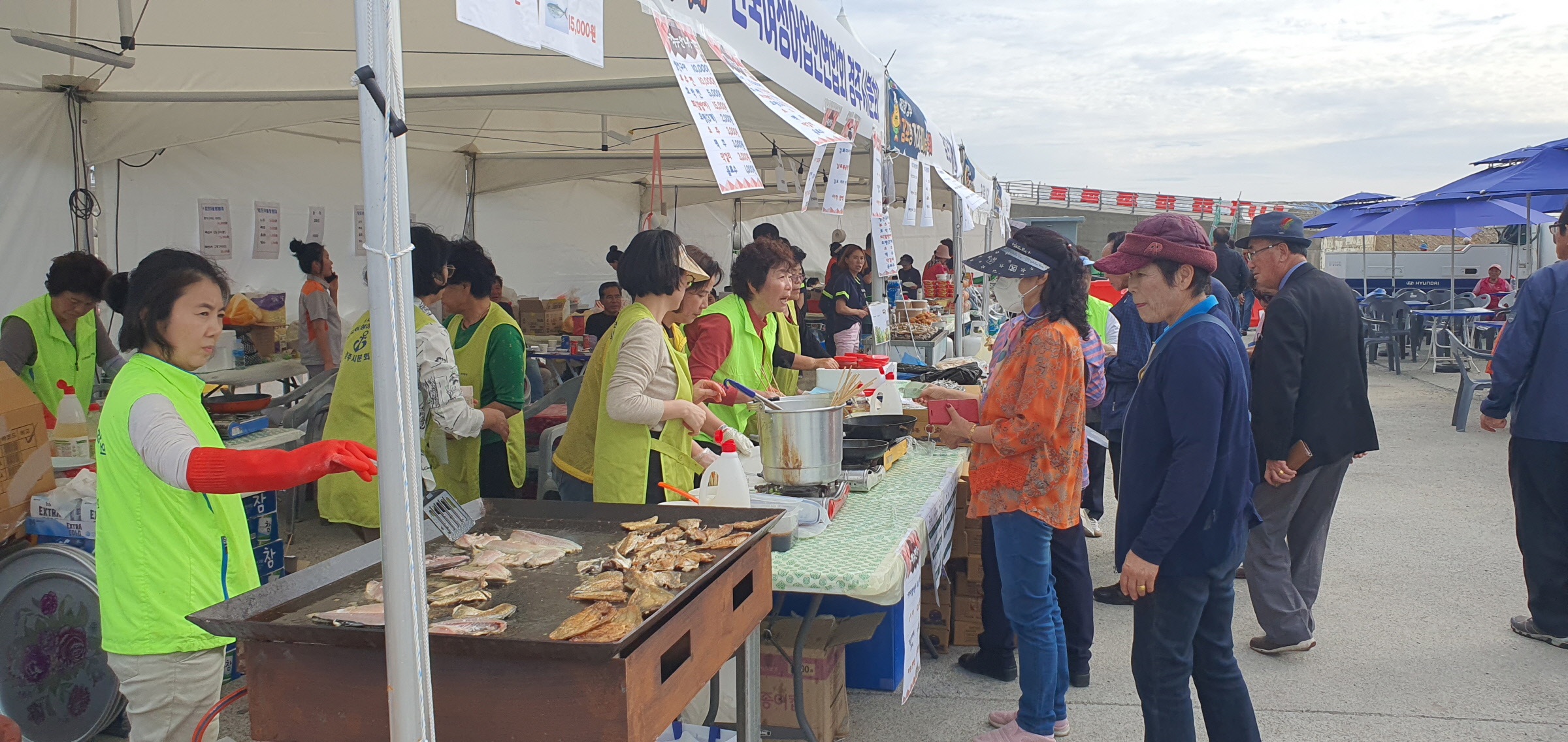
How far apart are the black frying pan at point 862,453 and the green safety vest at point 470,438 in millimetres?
1403

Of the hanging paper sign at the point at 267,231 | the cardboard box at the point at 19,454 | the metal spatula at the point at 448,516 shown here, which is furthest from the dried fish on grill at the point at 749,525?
the hanging paper sign at the point at 267,231

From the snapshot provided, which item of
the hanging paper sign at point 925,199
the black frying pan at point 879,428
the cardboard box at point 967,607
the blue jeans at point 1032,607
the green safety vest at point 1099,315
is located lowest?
the cardboard box at point 967,607

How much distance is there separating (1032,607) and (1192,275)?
1248mm

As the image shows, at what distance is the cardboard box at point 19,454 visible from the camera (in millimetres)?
3258

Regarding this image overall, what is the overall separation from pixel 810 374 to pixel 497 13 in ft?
14.0

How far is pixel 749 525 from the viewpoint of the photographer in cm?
260

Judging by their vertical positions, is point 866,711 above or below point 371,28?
below

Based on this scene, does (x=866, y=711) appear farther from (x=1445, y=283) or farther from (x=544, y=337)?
(x=1445, y=283)

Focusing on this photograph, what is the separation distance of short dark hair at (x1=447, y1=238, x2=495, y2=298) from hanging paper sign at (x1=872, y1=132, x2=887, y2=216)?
206cm

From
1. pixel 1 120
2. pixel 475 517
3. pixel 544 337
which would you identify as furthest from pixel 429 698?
pixel 544 337

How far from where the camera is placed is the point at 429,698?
147 cm

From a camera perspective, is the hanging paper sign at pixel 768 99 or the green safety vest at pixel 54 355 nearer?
the hanging paper sign at pixel 768 99

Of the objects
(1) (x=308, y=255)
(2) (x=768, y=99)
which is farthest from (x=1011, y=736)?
(1) (x=308, y=255)

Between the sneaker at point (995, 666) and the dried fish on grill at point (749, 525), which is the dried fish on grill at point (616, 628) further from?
the sneaker at point (995, 666)
